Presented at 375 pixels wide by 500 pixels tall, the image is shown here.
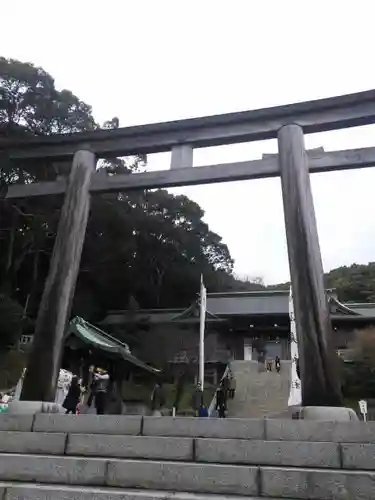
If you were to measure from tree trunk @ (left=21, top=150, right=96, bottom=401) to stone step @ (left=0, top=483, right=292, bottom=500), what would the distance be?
3.02 meters

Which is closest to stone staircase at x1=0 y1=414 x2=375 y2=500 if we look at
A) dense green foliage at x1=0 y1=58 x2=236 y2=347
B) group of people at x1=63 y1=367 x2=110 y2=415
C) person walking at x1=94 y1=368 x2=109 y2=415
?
group of people at x1=63 y1=367 x2=110 y2=415

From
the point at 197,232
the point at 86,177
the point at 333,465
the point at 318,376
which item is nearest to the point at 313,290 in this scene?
the point at 318,376

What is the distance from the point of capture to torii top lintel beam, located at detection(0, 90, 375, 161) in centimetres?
695


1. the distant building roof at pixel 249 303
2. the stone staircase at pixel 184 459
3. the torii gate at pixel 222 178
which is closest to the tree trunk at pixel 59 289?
the torii gate at pixel 222 178

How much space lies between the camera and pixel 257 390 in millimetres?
22141

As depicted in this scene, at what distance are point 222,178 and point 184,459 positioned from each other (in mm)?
4674

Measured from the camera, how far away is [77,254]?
23.3 ft

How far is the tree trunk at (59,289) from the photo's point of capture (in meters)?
6.20

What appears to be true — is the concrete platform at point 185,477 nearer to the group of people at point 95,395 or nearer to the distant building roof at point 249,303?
the group of people at point 95,395

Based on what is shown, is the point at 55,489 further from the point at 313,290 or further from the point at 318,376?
the point at 313,290

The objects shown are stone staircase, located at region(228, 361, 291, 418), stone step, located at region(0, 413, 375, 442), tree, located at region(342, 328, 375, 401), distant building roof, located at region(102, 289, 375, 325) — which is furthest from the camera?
distant building roof, located at region(102, 289, 375, 325)

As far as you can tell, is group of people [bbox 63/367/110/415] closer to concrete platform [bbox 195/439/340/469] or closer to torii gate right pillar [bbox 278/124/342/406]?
torii gate right pillar [bbox 278/124/342/406]

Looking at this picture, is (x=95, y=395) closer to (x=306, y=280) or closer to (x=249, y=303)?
(x=306, y=280)

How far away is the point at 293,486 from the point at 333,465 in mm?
535
